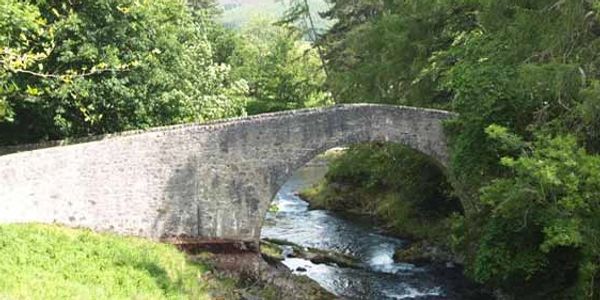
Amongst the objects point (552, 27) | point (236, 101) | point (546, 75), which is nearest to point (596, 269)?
point (546, 75)

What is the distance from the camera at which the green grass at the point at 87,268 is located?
11741mm

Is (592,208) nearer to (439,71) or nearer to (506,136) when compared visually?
(506,136)

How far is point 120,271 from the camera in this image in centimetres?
1378

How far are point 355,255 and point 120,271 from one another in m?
9.98

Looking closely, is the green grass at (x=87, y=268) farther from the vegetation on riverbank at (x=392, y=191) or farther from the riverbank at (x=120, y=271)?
the vegetation on riverbank at (x=392, y=191)

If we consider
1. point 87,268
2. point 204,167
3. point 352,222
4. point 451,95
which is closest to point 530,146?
point 204,167

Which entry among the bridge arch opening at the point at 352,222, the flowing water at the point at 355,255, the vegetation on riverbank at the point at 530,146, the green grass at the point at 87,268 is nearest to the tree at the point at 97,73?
the green grass at the point at 87,268

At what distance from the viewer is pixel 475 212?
17.8 metres

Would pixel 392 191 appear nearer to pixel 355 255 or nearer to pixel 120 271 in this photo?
A: pixel 355 255

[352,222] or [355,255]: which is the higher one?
[352,222]

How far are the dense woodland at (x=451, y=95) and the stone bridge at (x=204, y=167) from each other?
72.6 inches

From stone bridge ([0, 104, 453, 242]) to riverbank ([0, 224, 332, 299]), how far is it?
70cm

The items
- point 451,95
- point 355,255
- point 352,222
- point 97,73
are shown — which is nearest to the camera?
point 97,73

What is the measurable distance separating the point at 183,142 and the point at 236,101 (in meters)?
10.3
